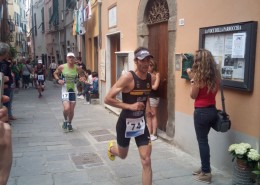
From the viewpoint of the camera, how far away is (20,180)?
14.1 ft

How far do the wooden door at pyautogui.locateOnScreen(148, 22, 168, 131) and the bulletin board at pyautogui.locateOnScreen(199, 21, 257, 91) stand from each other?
1588mm

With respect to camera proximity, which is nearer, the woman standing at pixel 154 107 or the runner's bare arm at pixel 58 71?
the woman standing at pixel 154 107

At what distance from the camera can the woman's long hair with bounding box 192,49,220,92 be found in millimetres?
3926

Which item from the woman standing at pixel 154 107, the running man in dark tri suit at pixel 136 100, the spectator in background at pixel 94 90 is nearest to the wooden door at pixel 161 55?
the woman standing at pixel 154 107

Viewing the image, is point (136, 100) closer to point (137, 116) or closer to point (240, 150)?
point (137, 116)

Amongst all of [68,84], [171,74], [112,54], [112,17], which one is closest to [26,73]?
[112,54]

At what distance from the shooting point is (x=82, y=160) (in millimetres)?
5121

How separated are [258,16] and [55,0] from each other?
68.2ft

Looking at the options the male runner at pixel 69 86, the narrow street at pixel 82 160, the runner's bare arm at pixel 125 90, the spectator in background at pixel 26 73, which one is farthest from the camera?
the spectator in background at pixel 26 73

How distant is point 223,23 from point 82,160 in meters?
2.96

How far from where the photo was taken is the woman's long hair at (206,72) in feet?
12.9

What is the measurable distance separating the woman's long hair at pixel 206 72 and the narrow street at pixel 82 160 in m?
1.30

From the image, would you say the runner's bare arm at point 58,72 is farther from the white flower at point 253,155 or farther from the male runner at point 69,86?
the white flower at point 253,155

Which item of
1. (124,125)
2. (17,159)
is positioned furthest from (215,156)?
(17,159)
